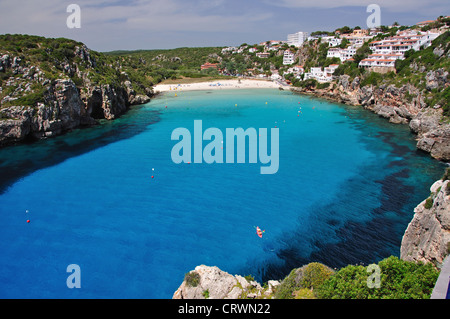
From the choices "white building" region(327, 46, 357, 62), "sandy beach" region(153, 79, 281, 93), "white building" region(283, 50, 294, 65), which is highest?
"white building" region(283, 50, 294, 65)

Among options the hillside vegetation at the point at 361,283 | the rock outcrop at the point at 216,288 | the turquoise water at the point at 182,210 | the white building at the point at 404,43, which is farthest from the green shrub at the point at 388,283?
the white building at the point at 404,43

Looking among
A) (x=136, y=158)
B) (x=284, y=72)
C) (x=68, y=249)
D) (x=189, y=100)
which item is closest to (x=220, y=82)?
(x=284, y=72)

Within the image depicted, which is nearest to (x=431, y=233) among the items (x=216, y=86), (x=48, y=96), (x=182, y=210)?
(x=182, y=210)

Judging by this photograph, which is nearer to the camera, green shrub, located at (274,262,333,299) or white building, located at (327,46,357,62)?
green shrub, located at (274,262,333,299)

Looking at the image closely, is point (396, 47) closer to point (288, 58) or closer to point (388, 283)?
point (288, 58)

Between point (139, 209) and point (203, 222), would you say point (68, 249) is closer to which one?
point (139, 209)

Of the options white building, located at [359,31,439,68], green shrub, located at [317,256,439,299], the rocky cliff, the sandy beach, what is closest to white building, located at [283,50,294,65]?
the sandy beach

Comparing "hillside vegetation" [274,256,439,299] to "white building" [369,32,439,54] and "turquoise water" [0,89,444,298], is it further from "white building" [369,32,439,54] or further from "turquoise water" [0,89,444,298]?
"white building" [369,32,439,54]
